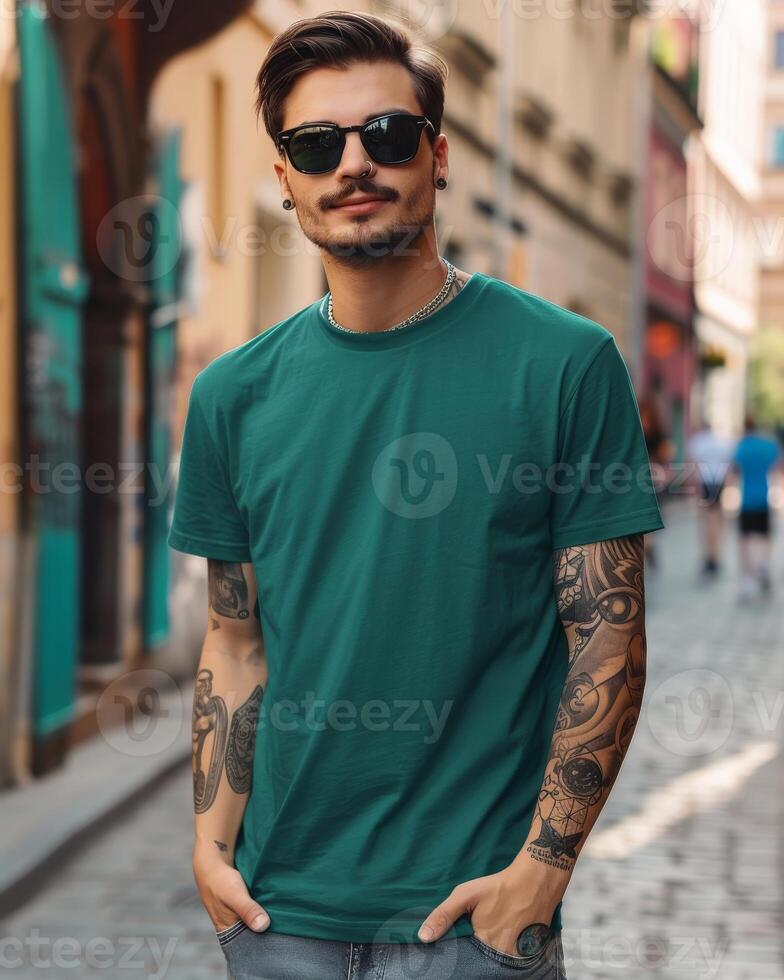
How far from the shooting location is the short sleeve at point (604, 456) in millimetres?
2109

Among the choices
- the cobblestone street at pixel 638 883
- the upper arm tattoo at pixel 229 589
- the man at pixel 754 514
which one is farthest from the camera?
the man at pixel 754 514

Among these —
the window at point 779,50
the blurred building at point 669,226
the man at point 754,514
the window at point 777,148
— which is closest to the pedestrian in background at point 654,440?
the man at point 754,514

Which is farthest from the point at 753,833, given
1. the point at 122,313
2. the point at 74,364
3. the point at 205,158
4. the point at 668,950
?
the point at 205,158

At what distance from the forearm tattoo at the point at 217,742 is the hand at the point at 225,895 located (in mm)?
95

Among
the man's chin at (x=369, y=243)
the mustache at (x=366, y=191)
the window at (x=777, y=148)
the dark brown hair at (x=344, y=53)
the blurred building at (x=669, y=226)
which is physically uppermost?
the window at (x=777, y=148)

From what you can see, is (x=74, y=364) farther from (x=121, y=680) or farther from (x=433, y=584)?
(x=433, y=584)

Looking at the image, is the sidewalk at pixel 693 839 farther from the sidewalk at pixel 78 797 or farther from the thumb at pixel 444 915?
the thumb at pixel 444 915

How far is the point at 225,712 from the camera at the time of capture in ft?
8.01

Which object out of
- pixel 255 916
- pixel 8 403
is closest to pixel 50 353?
pixel 8 403

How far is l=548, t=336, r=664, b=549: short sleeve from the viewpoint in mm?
2109

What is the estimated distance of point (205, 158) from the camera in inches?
395

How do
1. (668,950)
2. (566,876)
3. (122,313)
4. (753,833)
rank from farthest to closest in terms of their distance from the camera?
(122,313) < (753,833) < (668,950) < (566,876)

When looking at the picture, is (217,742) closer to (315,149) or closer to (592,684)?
(592,684)

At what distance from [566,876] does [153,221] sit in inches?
302
